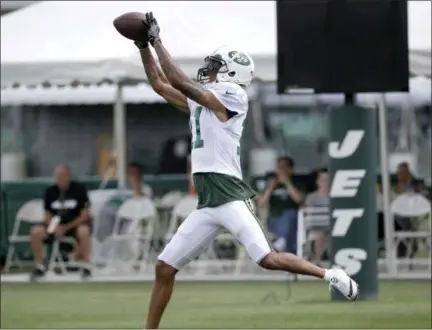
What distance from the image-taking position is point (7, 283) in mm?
20938

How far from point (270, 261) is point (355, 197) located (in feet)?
18.8

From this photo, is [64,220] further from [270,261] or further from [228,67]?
[270,261]

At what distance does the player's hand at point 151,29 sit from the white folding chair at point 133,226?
1045cm

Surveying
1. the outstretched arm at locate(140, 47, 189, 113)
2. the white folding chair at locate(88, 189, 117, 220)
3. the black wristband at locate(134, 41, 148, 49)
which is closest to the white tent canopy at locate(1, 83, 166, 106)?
the white folding chair at locate(88, 189, 117, 220)

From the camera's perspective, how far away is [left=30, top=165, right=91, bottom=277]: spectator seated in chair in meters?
21.4

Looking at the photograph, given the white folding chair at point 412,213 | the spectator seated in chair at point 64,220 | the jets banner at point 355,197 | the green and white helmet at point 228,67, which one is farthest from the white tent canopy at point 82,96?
the green and white helmet at point 228,67

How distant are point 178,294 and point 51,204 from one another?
3657 millimetres

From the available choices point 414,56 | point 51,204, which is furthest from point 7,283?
point 414,56

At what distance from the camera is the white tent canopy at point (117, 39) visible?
65.4 ft

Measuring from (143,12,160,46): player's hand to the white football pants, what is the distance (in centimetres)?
121

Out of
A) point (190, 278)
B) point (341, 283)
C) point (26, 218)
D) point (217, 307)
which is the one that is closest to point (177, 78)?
point (341, 283)

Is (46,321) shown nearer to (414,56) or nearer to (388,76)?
(388,76)

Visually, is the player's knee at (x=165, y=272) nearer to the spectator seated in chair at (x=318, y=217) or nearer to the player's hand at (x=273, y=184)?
the spectator seated in chair at (x=318, y=217)

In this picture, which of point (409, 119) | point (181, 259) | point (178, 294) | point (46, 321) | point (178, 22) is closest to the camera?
point (181, 259)
